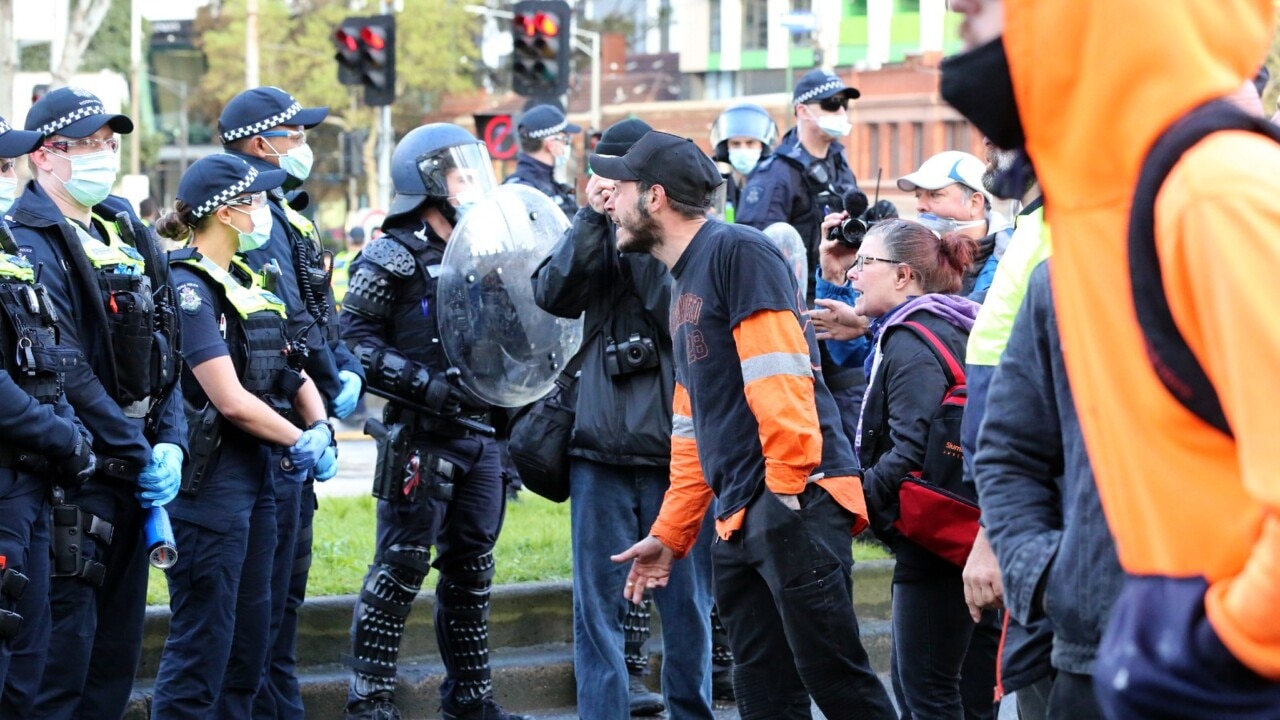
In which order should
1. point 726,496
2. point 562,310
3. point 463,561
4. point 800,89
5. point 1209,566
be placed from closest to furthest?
point 1209,566, point 726,496, point 562,310, point 463,561, point 800,89

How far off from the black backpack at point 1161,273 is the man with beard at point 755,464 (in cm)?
300

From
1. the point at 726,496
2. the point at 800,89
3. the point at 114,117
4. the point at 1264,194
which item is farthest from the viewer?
the point at 800,89

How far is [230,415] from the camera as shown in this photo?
18.1 feet

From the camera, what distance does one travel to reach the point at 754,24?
64.5 m

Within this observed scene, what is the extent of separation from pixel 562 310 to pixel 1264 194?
→ 4572 mm

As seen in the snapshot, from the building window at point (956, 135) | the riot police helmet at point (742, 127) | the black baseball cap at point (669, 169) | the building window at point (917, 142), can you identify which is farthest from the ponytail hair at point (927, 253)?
the building window at point (917, 142)

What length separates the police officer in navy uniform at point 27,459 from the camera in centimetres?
461

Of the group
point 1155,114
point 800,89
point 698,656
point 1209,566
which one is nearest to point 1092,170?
point 1155,114

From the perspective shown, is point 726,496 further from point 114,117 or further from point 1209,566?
point 1209,566

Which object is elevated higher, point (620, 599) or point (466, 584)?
point (620, 599)

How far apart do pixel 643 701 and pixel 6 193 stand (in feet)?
10.6

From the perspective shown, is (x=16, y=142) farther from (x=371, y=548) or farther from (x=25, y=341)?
(x=371, y=548)

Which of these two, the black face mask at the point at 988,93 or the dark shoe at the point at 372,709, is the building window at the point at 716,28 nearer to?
the dark shoe at the point at 372,709

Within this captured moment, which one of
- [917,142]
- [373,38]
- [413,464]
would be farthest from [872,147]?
[413,464]
